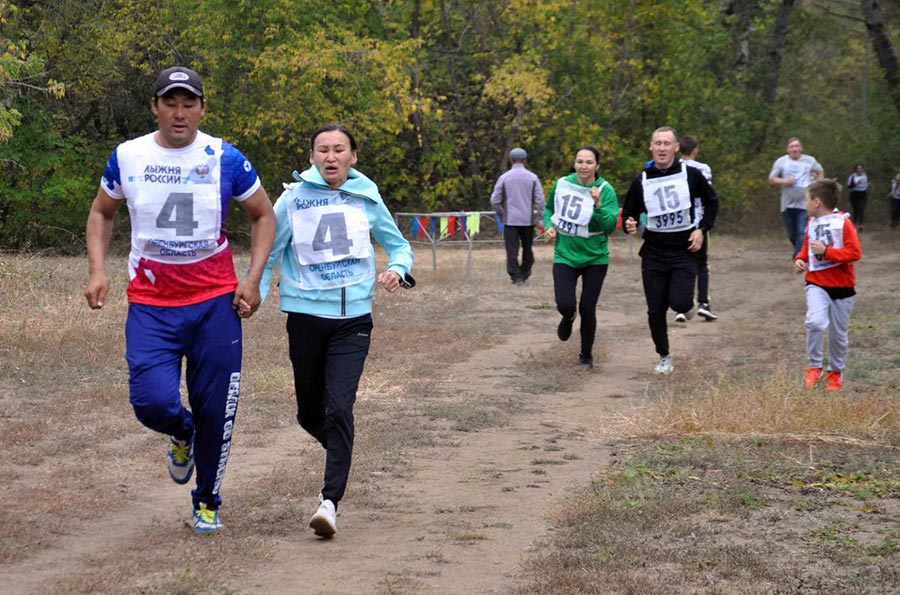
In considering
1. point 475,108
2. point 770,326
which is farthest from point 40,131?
point 770,326

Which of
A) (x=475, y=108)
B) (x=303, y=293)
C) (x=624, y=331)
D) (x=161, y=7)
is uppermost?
(x=161, y=7)

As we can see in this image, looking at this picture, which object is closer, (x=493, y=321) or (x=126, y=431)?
(x=126, y=431)

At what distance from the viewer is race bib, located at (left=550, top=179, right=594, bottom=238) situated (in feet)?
36.0

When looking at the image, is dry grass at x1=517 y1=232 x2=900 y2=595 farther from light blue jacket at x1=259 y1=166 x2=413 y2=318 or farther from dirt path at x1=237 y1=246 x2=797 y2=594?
→ light blue jacket at x1=259 y1=166 x2=413 y2=318

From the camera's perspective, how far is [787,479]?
6648mm

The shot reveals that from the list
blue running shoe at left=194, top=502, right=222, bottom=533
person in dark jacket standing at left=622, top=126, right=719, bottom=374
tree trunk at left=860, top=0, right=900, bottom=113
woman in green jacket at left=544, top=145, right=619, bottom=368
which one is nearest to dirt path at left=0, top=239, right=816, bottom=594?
blue running shoe at left=194, top=502, right=222, bottom=533

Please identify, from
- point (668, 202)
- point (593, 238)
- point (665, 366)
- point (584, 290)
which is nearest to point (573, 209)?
point (593, 238)

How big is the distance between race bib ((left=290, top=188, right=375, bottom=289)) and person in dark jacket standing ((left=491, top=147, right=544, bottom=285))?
41.3ft

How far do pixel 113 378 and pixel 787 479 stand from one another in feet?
18.9

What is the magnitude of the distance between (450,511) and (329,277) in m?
1.33

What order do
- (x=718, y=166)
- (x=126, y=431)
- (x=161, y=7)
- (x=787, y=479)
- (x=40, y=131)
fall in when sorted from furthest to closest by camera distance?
(x=718, y=166), (x=161, y=7), (x=40, y=131), (x=126, y=431), (x=787, y=479)

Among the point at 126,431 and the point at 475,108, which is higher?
the point at 475,108

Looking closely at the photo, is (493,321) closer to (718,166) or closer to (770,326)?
(770,326)

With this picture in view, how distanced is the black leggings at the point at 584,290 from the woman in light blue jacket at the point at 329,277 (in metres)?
5.15
